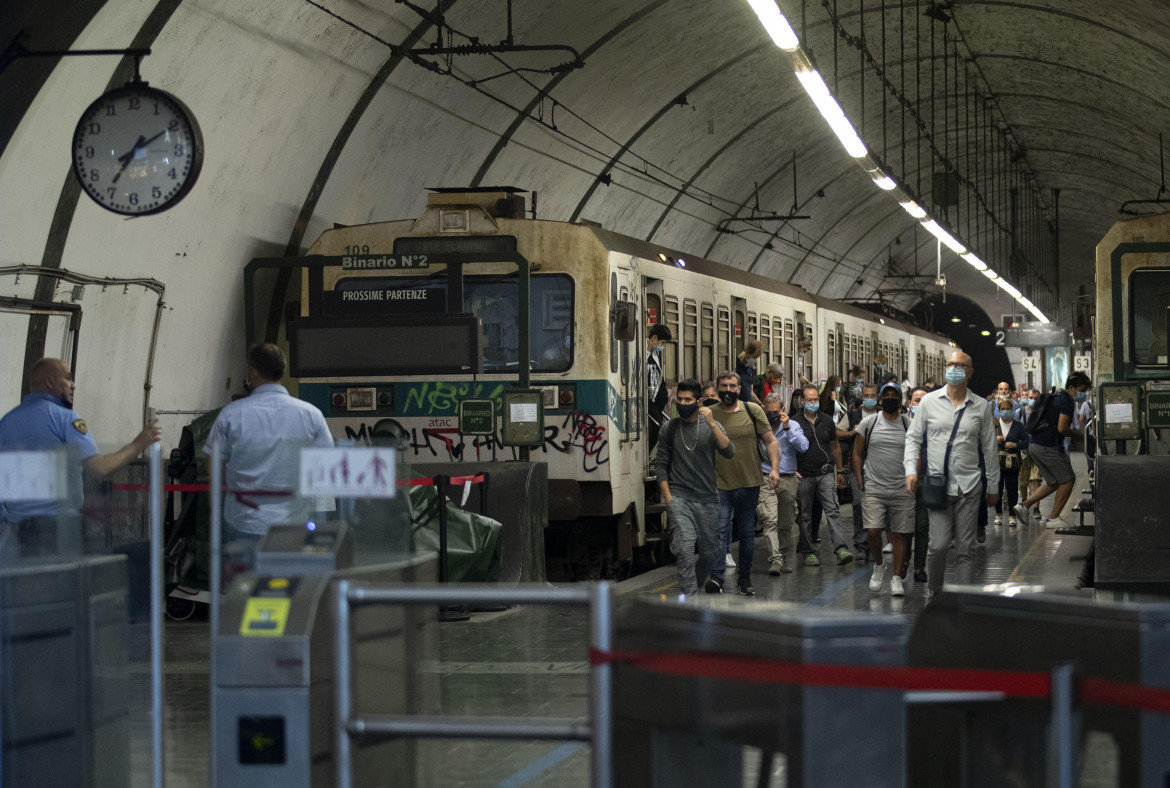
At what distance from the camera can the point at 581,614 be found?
469 inches

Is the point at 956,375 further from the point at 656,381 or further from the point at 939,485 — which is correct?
the point at 656,381

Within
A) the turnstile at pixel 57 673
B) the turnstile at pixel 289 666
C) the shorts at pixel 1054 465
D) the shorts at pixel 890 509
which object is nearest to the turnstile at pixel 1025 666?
the turnstile at pixel 289 666

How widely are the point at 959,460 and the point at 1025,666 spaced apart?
238 inches

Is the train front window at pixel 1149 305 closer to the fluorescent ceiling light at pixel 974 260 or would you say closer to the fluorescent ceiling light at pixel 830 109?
the fluorescent ceiling light at pixel 830 109

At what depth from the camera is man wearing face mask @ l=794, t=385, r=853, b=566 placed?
15.2 m

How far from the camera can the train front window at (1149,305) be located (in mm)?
13633

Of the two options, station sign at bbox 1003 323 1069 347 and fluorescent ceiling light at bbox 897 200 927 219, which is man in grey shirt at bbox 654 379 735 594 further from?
station sign at bbox 1003 323 1069 347

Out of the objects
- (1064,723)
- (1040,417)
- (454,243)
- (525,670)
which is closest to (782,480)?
(454,243)

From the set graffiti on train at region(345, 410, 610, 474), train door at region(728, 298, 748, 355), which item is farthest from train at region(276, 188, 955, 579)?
train door at region(728, 298, 748, 355)

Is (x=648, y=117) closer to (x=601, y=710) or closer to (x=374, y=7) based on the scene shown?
(x=374, y=7)

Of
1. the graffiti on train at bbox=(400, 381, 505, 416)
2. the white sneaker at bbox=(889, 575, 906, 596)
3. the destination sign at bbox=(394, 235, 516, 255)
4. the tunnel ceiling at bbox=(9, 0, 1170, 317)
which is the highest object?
the tunnel ceiling at bbox=(9, 0, 1170, 317)

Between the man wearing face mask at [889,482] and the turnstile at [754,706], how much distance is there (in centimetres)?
777

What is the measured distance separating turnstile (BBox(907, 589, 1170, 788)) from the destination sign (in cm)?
935

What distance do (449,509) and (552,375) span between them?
9.25 feet
